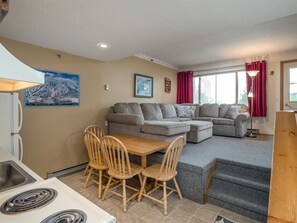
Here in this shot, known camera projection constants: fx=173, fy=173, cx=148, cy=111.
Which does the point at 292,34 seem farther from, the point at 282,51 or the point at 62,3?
the point at 62,3

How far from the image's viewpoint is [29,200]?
Result: 2.85 feet

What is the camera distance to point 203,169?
225 cm

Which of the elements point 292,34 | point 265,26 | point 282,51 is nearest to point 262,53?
point 282,51

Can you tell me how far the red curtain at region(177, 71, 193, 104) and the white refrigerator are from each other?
5.16 meters

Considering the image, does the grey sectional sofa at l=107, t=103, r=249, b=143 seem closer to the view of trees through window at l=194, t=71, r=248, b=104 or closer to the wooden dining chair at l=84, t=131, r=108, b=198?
the view of trees through window at l=194, t=71, r=248, b=104

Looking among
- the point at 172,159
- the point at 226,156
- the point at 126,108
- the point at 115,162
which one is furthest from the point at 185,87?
the point at 115,162

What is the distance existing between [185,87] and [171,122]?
3334 millimetres

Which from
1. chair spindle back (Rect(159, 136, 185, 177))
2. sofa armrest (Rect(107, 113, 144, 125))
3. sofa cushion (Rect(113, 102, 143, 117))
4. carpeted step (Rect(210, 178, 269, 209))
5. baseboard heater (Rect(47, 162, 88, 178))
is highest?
sofa cushion (Rect(113, 102, 143, 117))

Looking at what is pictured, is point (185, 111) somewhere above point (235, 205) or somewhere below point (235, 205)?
above

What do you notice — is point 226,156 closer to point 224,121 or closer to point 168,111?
point 224,121

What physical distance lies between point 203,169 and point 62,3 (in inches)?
94.8

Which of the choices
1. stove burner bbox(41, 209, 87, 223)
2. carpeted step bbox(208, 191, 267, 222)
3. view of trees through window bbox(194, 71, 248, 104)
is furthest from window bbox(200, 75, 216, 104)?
stove burner bbox(41, 209, 87, 223)

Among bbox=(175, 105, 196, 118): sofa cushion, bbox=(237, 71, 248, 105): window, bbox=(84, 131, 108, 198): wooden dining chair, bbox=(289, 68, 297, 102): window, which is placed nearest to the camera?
bbox=(84, 131, 108, 198): wooden dining chair

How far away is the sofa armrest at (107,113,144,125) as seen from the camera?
126 inches
